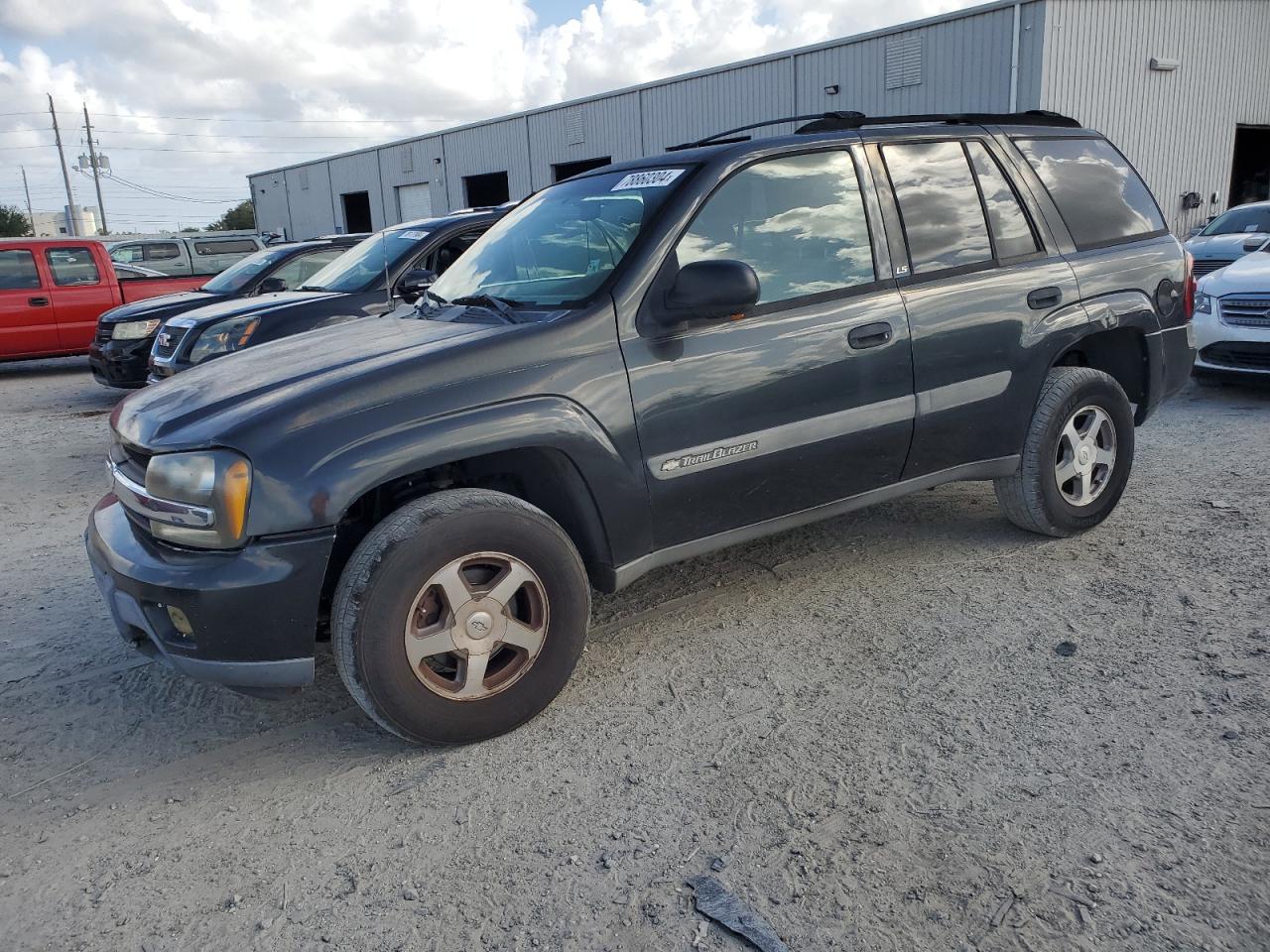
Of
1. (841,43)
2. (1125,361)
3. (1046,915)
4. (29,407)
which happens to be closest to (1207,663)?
(1046,915)

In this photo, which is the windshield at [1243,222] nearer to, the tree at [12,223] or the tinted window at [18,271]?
the tinted window at [18,271]

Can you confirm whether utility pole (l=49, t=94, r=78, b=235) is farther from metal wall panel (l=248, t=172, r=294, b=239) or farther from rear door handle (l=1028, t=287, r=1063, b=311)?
rear door handle (l=1028, t=287, r=1063, b=311)

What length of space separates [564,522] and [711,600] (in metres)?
1.09

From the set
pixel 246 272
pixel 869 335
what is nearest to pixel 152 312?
pixel 246 272

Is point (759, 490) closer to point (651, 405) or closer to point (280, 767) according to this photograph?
point (651, 405)

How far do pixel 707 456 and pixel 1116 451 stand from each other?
2368mm

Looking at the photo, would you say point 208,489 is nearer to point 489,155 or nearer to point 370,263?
point 370,263

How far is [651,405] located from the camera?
10.9 ft

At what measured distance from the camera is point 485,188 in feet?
105

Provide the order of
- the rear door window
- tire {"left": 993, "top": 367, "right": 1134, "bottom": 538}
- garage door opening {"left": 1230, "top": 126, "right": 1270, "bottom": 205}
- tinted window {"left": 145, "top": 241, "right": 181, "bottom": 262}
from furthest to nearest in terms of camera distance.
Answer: garage door opening {"left": 1230, "top": 126, "right": 1270, "bottom": 205} → tinted window {"left": 145, "top": 241, "right": 181, "bottom": 262} → tire {"left": 993, "top": 367, "right": 1134, "bottom": 538} → the rear door window

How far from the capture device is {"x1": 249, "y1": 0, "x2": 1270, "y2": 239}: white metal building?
16766 millimetres

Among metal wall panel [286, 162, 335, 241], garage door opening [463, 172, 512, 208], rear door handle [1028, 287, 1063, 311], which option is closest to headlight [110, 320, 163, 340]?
rear door handle [1028, 287, 1063, 311]

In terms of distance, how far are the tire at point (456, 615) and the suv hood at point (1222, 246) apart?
417 inches

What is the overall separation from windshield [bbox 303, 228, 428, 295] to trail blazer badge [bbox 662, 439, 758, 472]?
4531mm
